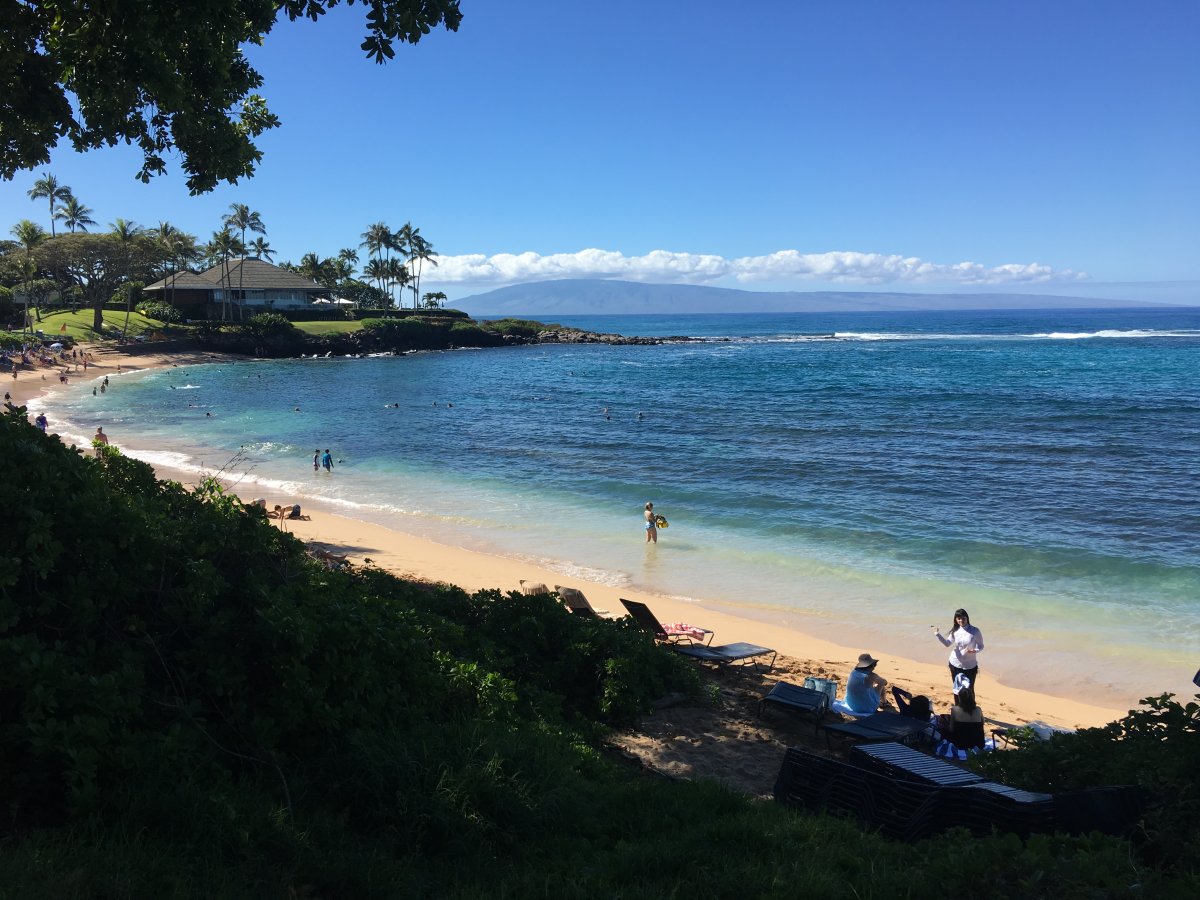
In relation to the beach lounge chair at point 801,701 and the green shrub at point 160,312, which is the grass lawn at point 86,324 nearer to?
the green shrub at point 160,312

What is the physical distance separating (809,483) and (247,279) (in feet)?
246

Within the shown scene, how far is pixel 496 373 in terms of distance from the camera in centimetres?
6506

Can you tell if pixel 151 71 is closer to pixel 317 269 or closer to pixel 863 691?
pixel 863 691

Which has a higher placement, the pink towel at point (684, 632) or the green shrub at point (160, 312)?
the green shrub at point (160, 312)

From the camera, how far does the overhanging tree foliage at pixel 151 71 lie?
22.2 feet

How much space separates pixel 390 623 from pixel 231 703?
1336 millimetres

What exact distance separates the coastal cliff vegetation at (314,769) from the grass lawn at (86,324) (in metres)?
66.9

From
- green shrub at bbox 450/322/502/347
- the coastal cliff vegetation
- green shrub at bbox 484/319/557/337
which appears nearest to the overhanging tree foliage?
the coastal cliff vegetation

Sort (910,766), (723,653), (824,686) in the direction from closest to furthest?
(910,766) < (824,686) < (723,653)

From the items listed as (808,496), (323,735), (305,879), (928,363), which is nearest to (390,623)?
(323,735)

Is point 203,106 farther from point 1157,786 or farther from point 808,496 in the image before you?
point 808,496

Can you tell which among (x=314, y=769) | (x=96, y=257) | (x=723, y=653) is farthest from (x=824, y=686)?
(x=96, y=257)

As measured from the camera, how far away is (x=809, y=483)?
23.8m

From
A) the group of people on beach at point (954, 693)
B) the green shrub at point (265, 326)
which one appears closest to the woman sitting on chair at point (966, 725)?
the group of people on beach at point (954, 693)
